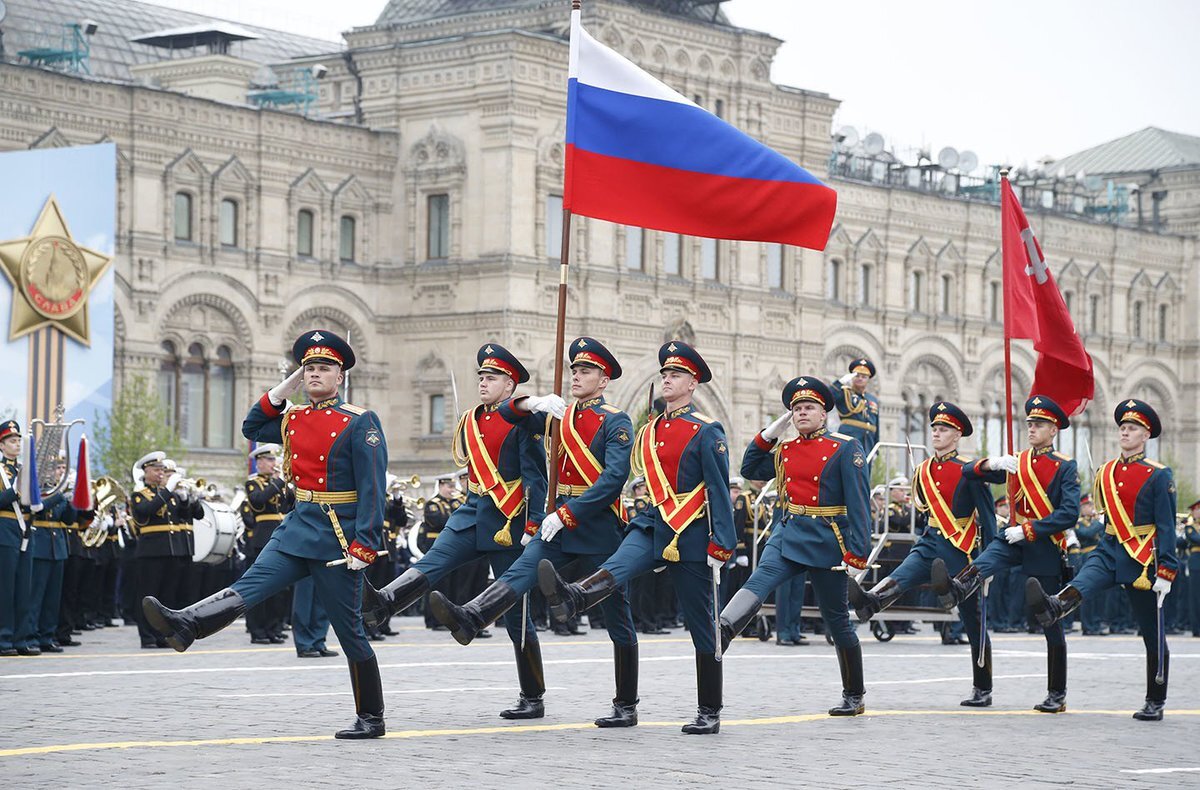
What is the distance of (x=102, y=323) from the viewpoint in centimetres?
3700

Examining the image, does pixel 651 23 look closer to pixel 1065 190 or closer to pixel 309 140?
pixel 309 140

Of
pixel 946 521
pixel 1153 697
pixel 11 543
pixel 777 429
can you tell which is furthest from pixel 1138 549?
pixel 11 543

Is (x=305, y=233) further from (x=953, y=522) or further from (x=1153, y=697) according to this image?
(x=1153, y=697)

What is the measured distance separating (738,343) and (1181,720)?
39.2m

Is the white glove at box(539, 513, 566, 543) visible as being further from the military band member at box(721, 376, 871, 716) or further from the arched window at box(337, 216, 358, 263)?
the arched window at box(337, 216, 358, 263)

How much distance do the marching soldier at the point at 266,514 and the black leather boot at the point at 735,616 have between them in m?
8.88

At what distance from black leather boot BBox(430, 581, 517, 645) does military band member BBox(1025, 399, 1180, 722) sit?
3649 millimetres

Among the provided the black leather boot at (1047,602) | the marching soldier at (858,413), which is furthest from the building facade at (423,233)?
the black leather boot at (1047,602)

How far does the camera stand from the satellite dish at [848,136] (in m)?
60.6

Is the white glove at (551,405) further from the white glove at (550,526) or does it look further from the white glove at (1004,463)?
the white glove at (1004,463)

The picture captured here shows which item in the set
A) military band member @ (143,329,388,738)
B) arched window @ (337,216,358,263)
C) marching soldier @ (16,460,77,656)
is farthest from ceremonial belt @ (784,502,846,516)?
arched window @ (337,216,358,263)

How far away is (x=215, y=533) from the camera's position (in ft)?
76.2

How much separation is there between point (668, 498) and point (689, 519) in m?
0.19

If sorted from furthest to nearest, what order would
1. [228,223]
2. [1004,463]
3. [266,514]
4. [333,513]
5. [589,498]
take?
[228,223]
[266,514]
[1004,463]
[589,498]
[333,513]
